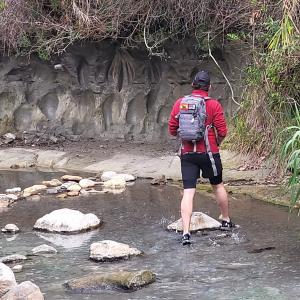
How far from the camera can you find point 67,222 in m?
6.86

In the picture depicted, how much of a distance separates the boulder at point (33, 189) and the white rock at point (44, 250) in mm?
3145

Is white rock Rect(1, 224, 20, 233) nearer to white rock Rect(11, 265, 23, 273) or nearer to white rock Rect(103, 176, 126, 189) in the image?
white rock Rect(11, 265, 23, 273)

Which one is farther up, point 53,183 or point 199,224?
point 199,224

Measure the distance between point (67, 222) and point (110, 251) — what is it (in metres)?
1.30

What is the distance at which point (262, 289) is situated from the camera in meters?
4.70

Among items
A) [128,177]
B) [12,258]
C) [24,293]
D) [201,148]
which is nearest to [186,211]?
[201,148]

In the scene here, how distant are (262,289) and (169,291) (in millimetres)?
676

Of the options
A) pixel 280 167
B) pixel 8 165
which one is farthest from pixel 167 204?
pixel 8 165

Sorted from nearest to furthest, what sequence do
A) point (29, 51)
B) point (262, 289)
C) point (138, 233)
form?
1. point (262, 289)
2. point (138, 233)
3. point (29, 51)

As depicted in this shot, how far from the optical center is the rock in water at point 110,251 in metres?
5.63

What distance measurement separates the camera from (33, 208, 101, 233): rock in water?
22.4 feet

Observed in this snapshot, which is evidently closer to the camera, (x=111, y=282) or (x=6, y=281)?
(x=6, y=281)

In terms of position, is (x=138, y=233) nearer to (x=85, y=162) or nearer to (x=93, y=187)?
(x=93, y=187)

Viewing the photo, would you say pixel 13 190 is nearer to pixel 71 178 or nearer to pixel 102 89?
pixel 71 178
